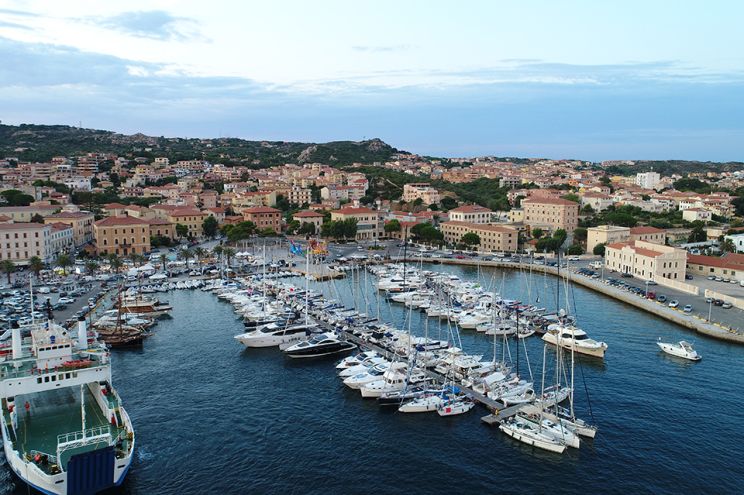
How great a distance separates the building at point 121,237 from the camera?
2170 inches

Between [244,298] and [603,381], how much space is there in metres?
22.6

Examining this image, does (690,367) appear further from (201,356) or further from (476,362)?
(201,356)

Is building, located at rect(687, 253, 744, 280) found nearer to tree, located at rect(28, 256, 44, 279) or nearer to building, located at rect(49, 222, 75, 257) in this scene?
tree, located at rect(28, 256, 44, 279)

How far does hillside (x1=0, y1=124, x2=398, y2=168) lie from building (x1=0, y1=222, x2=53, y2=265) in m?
77.2

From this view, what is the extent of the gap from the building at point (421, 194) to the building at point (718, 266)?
46.0 m

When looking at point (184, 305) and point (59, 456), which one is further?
point (184, 305)

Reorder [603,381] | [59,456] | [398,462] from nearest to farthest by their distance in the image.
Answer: [59,456]
[398,462]
[603,381]

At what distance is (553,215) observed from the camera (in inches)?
2726

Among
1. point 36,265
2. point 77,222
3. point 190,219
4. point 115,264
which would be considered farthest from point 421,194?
point 36,265

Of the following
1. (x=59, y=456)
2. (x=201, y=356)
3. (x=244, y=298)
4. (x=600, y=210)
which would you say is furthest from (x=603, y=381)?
(x=600, y=210)

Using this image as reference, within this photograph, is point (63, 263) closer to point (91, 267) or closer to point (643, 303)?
point (91, 267)

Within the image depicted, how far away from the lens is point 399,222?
224 ft

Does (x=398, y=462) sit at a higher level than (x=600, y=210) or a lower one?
lower

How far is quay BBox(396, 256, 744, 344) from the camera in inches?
1171
